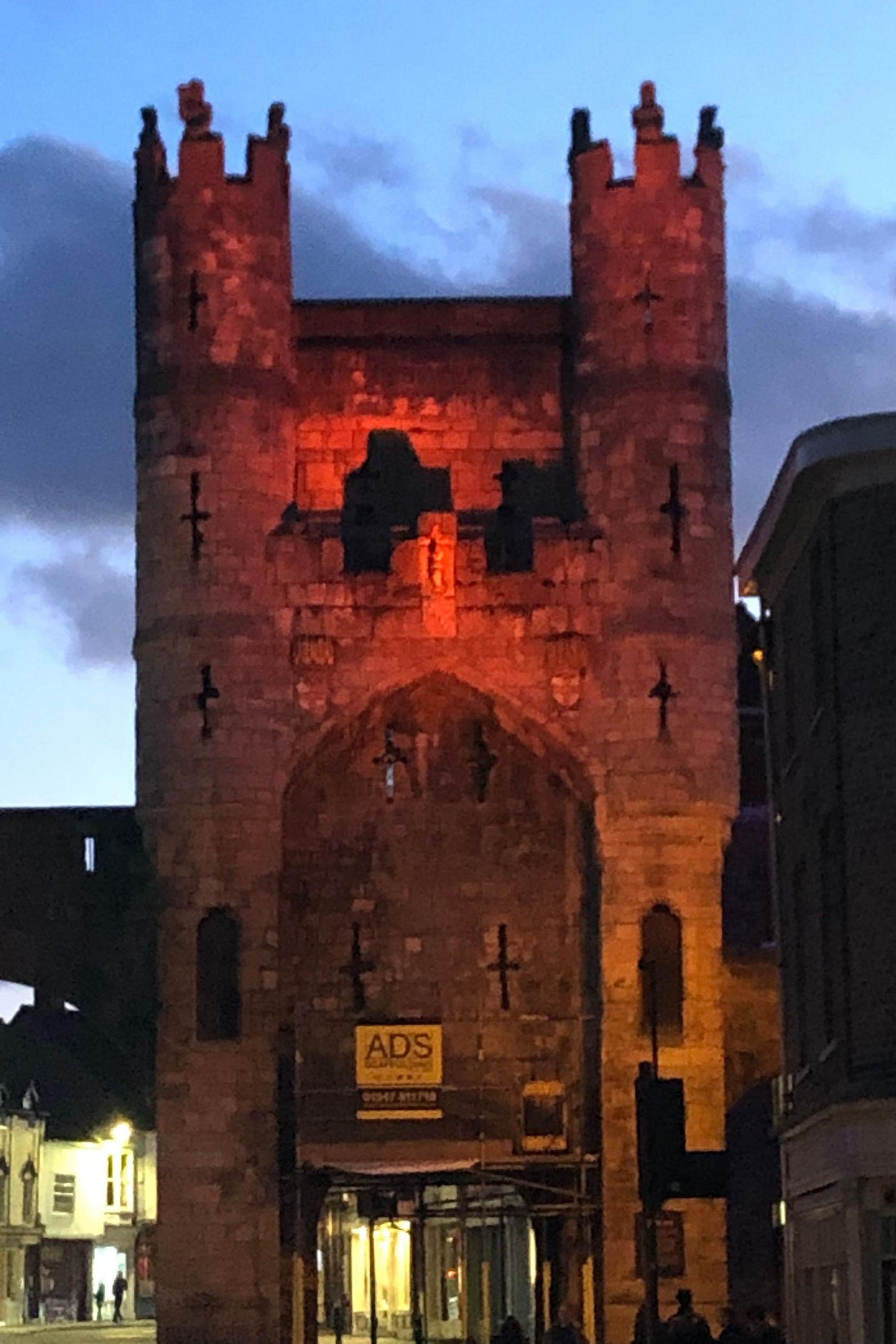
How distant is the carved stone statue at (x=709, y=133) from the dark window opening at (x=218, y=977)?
12.1m

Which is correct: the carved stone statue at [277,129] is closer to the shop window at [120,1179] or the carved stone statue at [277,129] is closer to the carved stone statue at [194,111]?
the carved stone statue at [194,111]

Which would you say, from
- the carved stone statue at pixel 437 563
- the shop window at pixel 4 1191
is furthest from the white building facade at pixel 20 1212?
the carved stone statue at pixel 437 563

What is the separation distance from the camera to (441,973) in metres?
36.8

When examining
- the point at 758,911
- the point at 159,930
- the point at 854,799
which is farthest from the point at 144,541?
the point at 854,799

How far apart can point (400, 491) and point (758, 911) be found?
8.40 m

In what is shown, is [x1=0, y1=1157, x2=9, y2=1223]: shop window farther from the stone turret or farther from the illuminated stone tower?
the stone turret

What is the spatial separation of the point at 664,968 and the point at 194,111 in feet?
42.6

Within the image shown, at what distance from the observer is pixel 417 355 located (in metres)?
38.2

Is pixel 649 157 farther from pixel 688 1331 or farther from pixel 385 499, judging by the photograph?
pixel 688 1331

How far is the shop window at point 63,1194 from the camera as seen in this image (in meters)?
67.6

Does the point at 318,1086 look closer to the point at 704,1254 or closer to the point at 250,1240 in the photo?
the point at 250,1240

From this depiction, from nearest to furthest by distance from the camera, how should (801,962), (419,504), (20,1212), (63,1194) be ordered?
1. (801,962)
2. (419,504)
3. (20,1212)
4. (63,1194)

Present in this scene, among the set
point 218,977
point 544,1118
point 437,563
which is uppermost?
point 437,563

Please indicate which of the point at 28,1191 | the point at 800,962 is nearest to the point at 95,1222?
the point at 28,1191
